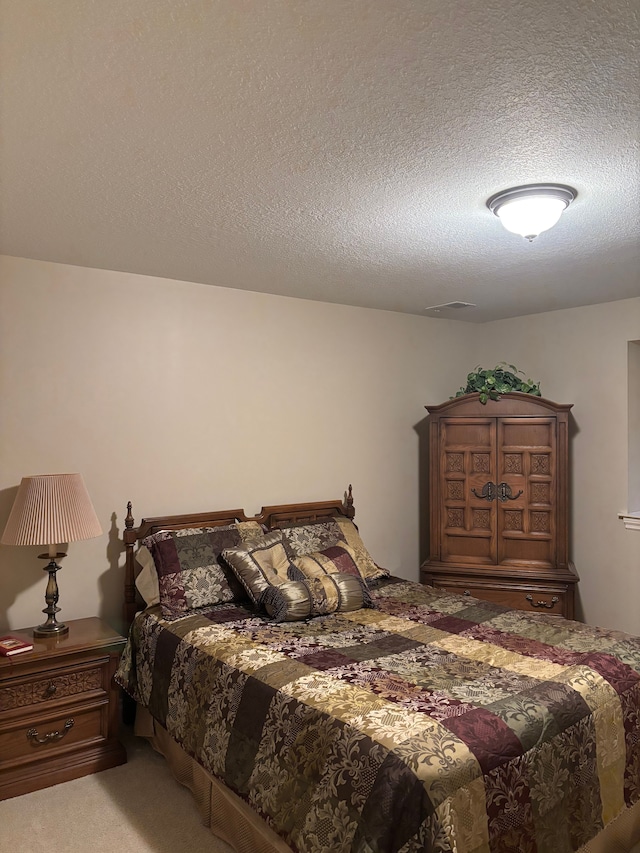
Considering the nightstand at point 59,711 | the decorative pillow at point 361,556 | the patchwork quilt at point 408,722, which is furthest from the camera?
the decorative pillow at point 361,556

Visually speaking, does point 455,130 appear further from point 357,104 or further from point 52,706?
point 52,706

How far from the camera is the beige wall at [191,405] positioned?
10.6ft

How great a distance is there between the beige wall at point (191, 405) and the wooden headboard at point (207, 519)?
80 millimetres

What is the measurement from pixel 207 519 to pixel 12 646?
4.09 feet

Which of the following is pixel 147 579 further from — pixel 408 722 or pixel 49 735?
pixel 408 722

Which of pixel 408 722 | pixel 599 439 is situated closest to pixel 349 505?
pixel 599 439

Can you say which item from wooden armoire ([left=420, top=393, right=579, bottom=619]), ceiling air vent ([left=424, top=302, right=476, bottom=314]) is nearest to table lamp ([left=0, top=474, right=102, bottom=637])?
wooden armoire ([left=420, top=393, right=579, bottom=619])

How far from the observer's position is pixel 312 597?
3133 mm

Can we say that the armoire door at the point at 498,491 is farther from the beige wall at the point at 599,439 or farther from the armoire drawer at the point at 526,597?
the beige wall at the point at 599,439

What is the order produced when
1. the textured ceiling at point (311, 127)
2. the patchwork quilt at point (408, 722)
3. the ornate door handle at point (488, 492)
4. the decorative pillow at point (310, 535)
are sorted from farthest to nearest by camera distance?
the ornate door handle at point (488, 492) < the decorative pillow at point (310, 535) < the patchwork quilt at point (408, 722) < the textured ceiling at point (311, 127)

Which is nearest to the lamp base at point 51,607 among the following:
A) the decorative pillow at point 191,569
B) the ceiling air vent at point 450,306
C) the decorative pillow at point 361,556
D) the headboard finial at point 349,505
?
the decorative pillow at point 191,569

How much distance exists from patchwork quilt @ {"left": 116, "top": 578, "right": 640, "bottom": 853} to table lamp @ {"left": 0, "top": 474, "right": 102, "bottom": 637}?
0.50 m

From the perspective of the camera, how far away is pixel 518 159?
2.06 meters

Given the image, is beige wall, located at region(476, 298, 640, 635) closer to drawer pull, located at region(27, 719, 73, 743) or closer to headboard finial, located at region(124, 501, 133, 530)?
headboard finial, located at region(124, 501, 133, 530)
